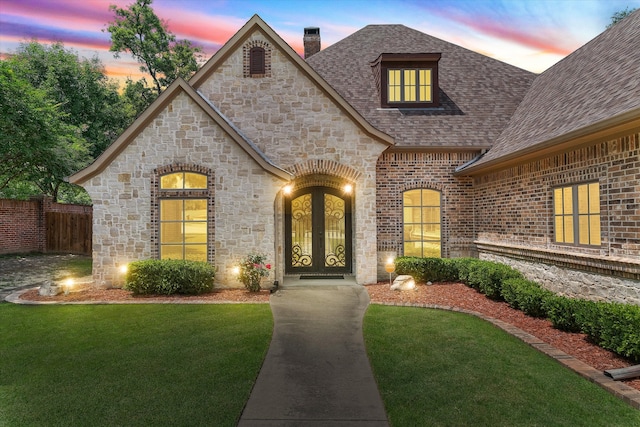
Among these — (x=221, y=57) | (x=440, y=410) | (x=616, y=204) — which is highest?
(x=221, y=57)

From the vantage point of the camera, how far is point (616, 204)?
6.95 meters

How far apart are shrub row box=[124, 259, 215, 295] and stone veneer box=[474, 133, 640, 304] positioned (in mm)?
8618

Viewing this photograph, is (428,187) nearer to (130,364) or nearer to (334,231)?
(334,231)

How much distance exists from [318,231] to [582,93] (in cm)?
830

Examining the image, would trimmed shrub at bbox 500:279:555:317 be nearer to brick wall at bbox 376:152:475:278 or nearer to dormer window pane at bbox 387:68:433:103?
brick wall at bbox 376:152:475:278

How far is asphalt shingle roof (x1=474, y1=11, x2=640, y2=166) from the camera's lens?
24.1 feet

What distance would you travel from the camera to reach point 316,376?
511cm

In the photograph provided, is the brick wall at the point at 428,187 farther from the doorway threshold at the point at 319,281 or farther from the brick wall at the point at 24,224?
the brick wall at the point at 24,224

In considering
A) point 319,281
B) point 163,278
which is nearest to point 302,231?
point 319,281

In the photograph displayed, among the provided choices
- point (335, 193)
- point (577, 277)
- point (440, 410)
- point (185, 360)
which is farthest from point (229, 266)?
point (577, 277)

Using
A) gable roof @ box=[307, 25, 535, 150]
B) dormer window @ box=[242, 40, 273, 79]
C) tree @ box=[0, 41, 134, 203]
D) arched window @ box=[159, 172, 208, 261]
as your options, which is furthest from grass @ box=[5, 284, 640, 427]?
tree @ box=[0, 41, 134, 203]

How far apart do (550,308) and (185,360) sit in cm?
656

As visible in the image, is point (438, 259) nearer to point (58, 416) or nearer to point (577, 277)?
point (577, 277)

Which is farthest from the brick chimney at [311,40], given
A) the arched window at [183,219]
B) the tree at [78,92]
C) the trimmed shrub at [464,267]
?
the tree at [78,92]
